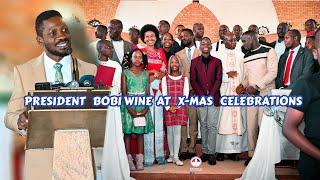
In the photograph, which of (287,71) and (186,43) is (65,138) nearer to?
(186,43)

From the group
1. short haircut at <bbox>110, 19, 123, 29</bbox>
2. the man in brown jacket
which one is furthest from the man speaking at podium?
the man in brown jacket

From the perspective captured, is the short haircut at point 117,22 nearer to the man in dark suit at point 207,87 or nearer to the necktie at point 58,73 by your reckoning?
the man in dark suit at point 207,87

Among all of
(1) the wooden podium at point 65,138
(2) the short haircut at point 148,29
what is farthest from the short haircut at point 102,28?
(1) the wooden podium at point 65,138

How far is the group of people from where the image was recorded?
4.39m

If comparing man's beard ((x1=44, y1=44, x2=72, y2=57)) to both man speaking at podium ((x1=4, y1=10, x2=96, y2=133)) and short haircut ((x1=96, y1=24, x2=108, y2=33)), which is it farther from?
short haircut ((x1=96, y1=24, x2=108, y2=33))

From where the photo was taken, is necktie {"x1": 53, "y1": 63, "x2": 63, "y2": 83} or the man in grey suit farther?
the man in grey suit

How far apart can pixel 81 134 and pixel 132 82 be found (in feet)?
7.40

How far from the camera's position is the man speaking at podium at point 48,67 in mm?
2443

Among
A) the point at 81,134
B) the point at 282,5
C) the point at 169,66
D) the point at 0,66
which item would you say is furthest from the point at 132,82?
the point at 81,134

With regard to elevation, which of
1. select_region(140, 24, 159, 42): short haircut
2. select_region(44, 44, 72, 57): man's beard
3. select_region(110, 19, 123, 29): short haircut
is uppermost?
select_region(110, 19, 123, 29): short haircut

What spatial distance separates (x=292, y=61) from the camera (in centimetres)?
459

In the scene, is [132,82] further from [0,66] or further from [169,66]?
[0,66]

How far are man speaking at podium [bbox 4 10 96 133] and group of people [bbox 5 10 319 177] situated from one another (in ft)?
4.70

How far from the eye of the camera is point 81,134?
6.83 ft
